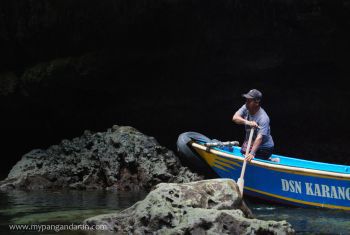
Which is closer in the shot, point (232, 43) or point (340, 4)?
point (340, 4)

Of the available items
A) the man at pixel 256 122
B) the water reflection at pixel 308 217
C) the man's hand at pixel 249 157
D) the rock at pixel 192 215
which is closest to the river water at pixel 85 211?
the water reflection at pixel 308 217

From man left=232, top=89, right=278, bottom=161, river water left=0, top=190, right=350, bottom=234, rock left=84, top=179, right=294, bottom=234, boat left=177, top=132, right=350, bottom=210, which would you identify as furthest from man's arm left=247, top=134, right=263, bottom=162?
rock left=84, top=179, right=294, bottom=234

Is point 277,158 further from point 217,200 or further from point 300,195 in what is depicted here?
point 217,200

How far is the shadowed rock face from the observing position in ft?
34.8

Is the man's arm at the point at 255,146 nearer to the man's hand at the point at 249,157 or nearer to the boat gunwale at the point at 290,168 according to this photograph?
the man's hand at the point at 249,157

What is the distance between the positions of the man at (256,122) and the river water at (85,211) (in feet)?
2.82

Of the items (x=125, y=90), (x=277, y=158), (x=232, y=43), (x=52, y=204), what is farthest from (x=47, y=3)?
(x=277, y=158)

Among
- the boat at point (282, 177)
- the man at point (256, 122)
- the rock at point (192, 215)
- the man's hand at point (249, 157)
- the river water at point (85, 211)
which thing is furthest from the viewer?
the man at point (256, 122)

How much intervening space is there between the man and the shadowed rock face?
206cm

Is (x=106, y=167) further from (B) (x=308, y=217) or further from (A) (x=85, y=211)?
(B) (x=308, y=217)

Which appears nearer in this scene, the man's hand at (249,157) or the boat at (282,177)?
the boat at (282,177)

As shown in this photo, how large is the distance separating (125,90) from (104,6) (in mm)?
2294

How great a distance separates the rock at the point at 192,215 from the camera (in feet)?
18.3

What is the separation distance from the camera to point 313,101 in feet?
42.9
